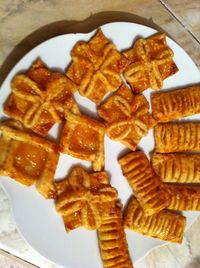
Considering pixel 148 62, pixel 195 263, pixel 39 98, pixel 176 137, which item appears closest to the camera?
pixel 39 98

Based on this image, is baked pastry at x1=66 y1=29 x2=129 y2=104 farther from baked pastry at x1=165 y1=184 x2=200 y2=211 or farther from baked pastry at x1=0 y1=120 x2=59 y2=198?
baked pastry at x1=165 y1=184 x2=200 y2=211

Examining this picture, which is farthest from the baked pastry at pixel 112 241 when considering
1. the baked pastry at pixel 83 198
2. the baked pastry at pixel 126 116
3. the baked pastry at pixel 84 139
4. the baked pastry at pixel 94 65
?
the baked pastry at pixel 94 65

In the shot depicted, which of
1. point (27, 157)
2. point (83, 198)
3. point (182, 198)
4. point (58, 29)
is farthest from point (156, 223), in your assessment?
point (58, 29)

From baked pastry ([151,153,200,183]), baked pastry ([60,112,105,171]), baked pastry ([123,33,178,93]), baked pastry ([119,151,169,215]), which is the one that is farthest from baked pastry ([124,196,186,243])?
baked pastry ([123,33,178,93])

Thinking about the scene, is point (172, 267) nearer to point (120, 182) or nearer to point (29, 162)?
point (120, 182)

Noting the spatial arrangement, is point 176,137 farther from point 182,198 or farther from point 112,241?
point 112,241

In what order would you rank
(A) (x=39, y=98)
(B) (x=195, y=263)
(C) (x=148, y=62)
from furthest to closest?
(B) (x=195, y=263) < (C) (x=148, y=62) < (A) (x=39, y=98)

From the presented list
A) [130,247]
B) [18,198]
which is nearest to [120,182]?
[130,247]

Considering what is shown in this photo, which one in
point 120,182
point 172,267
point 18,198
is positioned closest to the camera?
point 18,198
